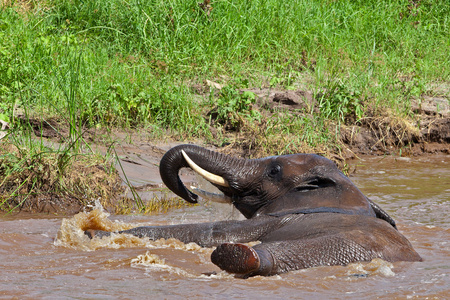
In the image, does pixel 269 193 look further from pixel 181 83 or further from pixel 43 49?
pixel 43 49

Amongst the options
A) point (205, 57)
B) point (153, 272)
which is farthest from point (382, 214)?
point (205, 57)

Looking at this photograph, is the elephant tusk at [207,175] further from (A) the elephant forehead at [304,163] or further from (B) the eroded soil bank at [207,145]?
(B) the eroded soil bank at [207,145]

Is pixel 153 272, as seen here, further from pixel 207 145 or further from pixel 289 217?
pixel 207 145

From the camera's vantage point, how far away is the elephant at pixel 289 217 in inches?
153

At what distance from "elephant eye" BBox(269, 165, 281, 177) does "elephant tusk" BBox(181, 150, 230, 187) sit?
33cm

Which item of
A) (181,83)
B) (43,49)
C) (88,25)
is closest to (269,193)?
(181,83)

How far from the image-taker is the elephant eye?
491 cm

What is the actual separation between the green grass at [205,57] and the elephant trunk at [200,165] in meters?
3.13

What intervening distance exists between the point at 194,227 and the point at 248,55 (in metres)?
5.95

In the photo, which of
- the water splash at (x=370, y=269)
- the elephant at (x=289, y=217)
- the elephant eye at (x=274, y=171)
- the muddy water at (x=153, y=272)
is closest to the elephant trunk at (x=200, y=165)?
the elephant at (x=289, y=217)

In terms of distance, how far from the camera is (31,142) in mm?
6254

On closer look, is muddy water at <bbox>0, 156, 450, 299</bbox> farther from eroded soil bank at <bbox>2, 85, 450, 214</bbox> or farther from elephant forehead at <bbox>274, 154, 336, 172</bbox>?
elephant forehead at <bbox>274, 154, 336, 172</bbox>

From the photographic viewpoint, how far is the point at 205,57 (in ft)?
31.8

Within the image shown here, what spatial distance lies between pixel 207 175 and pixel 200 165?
0.30 feet
